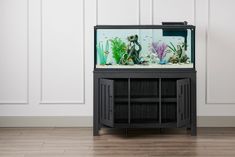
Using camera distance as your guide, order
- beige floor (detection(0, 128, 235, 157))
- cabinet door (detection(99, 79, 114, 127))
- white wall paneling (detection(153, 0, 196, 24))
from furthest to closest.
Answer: white wall paneling (detection(153, 0, 196, 24)), cabinet door (detection(99, 79, 114, 127)), beige floor (detection(0, 128, 235, 157))

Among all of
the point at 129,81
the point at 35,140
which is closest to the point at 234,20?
the point at 129,81

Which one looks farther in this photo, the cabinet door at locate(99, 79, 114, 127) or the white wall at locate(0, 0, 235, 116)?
the white wall at locate(0, 0, 235, 116)

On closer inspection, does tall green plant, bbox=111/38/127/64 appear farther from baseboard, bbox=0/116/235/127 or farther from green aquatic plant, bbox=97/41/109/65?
baseboard, bbox=0/116/235/127

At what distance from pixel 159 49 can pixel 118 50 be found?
0.43m

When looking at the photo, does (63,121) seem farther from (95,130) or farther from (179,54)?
(179,54)

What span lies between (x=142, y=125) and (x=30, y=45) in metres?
1.65

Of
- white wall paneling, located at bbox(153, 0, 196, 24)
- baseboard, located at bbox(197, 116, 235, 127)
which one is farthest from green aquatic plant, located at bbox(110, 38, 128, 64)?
baseboard, located at bbox(197, 116, 235, 127)

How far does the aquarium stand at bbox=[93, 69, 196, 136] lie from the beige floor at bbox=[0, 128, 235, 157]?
0.15 m

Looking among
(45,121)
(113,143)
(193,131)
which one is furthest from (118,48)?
(45,121)

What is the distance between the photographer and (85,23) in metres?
5.23

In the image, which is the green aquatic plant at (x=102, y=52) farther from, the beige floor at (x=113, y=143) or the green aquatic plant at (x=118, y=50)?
the beige floor at (x=113, y=143)

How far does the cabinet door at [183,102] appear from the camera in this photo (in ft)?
15.2

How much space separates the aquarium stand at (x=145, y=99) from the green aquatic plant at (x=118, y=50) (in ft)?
0.45

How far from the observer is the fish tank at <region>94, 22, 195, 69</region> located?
4641mm
